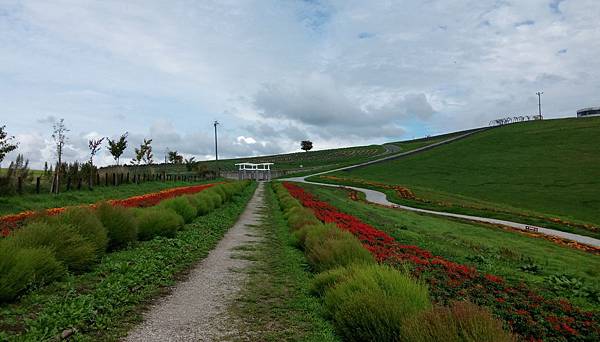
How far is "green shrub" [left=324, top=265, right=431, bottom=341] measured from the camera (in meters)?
4.77

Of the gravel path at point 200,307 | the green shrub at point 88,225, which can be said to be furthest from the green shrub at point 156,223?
the green shrub at point 88,225

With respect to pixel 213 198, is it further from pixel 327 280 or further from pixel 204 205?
pixel 327 280

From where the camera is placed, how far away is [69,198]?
797 inches

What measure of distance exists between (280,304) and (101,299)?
9.05 feet

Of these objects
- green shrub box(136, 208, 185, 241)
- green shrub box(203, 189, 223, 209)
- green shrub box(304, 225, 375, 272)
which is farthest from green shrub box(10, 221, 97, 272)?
green shrub box(203, 189, 223, 209)

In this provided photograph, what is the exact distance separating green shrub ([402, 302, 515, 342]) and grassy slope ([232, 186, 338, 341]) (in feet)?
5.42

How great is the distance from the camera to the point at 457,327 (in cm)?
377

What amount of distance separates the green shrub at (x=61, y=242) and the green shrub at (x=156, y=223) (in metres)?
3.53

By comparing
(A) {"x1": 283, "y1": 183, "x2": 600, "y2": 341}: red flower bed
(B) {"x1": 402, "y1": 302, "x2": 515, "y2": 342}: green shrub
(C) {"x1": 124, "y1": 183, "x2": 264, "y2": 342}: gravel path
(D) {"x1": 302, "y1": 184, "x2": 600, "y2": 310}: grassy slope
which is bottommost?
(D) {"x1": 302, "y1": 184, "x2": 600, "y2": 310}: grassy slope

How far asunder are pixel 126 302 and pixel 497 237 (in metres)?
18.9

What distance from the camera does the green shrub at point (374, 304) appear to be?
477 centimetres

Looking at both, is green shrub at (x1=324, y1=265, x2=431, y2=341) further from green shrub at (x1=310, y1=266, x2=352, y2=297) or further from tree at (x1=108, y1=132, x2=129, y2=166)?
tree at (x1=108, y1=132, x2=129, y2=166)

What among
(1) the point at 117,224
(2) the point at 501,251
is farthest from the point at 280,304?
(2) the point at 501,251

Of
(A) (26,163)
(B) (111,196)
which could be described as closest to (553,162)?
(B) (111,196)
